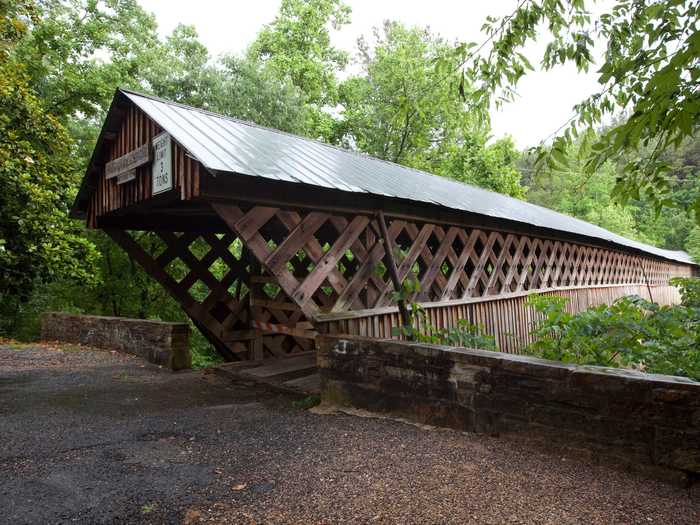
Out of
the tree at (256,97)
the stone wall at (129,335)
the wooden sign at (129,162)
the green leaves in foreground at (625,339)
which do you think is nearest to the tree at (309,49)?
the tree at (256,97)

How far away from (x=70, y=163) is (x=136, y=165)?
431 cm

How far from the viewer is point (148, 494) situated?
3037 mm

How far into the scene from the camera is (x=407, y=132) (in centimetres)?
2736

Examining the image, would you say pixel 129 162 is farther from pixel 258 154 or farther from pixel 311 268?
pixel 311 268

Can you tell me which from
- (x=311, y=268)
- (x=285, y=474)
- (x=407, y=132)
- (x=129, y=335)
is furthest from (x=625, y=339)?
(x=407, y=132)

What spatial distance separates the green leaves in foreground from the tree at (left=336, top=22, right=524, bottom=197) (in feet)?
61.4

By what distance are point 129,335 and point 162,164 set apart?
15.9 feet

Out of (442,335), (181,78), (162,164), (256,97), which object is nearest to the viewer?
(162,164)

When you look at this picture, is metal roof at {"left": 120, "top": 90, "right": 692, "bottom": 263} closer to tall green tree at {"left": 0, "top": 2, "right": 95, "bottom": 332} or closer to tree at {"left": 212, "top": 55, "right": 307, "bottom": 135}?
tall green tree at {"left": 0, "top": 2, "right": 95, "bottom": 332}

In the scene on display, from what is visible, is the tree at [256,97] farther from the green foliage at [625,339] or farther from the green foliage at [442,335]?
the green foliage at [625,339]

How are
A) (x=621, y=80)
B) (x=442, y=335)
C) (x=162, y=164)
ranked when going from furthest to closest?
(x=442, y=335) < (x=162, y=164) < (x=621, y=80)

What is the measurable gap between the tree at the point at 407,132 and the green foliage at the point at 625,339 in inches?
737

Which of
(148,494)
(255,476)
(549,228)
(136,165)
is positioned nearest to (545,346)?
(255,476)

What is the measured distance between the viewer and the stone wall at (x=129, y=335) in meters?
7.78
